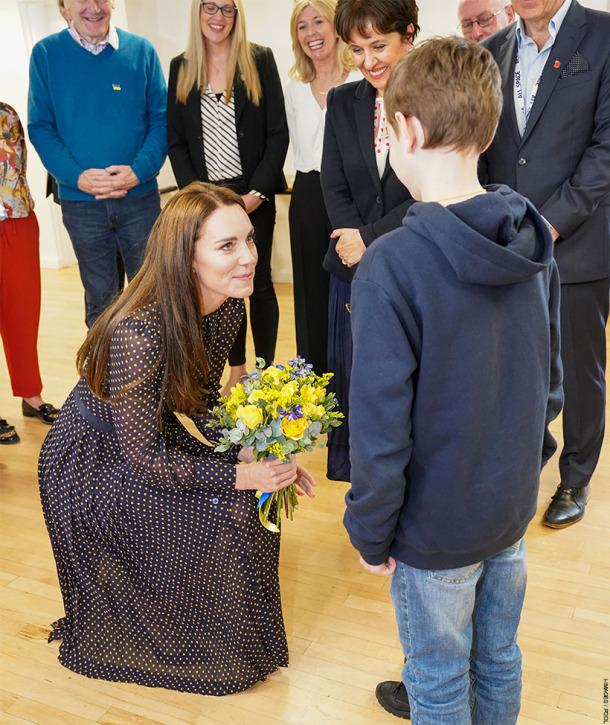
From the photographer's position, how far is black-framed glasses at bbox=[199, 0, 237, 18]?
11.2 feet

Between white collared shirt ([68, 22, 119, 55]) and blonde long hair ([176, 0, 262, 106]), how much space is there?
362mm

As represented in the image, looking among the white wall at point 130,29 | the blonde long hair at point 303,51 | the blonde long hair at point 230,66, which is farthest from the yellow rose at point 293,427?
the white wall at point 130,29

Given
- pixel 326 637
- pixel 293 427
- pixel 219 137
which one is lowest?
pixel 326 637

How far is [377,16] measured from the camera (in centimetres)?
240

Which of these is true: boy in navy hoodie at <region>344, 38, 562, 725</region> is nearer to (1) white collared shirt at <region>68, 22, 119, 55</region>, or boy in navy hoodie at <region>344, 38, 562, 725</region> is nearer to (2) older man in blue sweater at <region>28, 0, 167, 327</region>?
(2) older man in blue sweater at <region>28, 0, 167, 327</region>

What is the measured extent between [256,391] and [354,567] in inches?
41.8

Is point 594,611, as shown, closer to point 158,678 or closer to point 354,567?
point 354,567

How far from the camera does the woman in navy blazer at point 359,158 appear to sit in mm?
2434

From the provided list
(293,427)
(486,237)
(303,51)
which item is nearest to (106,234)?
(303,51)

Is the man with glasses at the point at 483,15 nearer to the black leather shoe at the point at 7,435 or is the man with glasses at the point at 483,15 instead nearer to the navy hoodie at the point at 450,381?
the navy hoodie at the point at 450,381

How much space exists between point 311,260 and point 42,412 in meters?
1.55

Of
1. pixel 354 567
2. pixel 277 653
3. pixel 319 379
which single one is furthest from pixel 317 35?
pixel 277 653

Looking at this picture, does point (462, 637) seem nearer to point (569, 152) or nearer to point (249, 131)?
point (569, 152)

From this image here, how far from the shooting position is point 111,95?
3.62m
